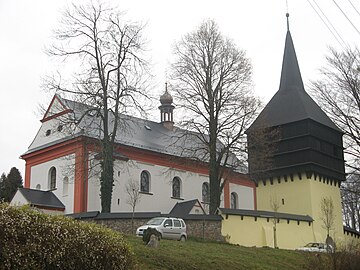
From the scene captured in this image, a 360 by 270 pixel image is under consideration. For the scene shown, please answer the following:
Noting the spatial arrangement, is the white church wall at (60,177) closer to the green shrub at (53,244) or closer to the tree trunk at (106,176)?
the tree trunk at (106,176)

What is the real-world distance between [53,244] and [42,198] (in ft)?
95.1

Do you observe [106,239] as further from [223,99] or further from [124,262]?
[223,99]

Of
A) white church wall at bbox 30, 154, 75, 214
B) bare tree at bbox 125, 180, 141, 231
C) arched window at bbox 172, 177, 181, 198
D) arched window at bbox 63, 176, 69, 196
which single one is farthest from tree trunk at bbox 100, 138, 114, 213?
arched window at bbox 172, 177, 181, 198

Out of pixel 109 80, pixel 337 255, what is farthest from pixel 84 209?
pixel 337 255

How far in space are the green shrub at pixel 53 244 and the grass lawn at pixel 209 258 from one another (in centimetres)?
299

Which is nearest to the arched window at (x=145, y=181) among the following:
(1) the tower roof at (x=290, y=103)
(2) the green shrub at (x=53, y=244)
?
(1) the tower roof at (x=290, y=103)

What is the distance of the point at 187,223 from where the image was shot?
32.5 m

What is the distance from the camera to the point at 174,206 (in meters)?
45.8

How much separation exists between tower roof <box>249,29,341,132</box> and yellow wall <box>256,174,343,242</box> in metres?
4.53

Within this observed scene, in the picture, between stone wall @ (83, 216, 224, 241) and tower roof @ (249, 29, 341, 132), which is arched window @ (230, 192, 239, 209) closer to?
tower roof @ (249, 29, 341, 132)

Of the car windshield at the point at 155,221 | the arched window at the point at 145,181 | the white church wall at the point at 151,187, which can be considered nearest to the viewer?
the car windshield at the point at 155,221

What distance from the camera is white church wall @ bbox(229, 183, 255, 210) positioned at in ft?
172

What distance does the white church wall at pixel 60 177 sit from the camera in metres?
40.9

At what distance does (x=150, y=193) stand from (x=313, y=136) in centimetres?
1283
